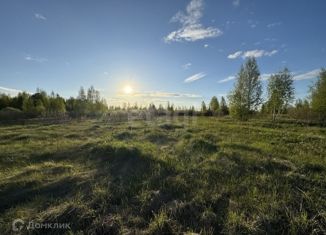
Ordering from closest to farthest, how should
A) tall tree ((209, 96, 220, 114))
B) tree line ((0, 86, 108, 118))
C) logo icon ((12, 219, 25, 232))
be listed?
logo icon ((12, 219, 25, 232)) < tree line ((0, 86, 108, 118)) < tall tree ((209, 96, 220, 114))

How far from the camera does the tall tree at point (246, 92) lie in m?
31.8

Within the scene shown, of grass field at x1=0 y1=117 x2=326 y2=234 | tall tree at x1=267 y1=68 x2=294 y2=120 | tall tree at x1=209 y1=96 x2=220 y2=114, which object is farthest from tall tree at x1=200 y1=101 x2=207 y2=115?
grass field at x1=0 y1=117 x2=326 y2=234

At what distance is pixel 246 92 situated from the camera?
32.2m

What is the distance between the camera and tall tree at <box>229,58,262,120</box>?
104 ft

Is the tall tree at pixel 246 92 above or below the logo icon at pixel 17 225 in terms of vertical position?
above

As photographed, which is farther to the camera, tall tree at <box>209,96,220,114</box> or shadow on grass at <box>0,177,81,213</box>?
tall tree at <box>209,96,220,114</box>

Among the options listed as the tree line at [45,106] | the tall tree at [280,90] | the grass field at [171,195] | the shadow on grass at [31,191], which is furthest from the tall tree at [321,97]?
the tree line at [45,106]

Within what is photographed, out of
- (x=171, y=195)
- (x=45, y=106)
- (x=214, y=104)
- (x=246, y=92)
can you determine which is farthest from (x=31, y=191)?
(x=214, y=104)

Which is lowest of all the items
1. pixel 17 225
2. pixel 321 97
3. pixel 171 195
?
pixel 17 225

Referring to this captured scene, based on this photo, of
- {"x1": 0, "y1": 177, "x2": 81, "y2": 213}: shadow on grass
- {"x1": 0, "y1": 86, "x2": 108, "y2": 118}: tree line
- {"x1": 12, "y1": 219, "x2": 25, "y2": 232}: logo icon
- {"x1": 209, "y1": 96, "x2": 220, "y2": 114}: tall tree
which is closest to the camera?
{"x1": 12, "y1": 219, "x2": 25, "y2": 232}: logo icon

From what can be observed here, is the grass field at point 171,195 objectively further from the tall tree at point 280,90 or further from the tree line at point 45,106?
the tree line at point 45,106

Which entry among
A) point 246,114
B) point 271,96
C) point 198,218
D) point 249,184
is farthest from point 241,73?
point 198,218

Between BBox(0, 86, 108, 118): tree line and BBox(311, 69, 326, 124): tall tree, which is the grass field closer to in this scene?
BBox(311, 69, 326, 124): tall tree

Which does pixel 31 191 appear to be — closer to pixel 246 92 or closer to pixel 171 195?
pixel 171 195
